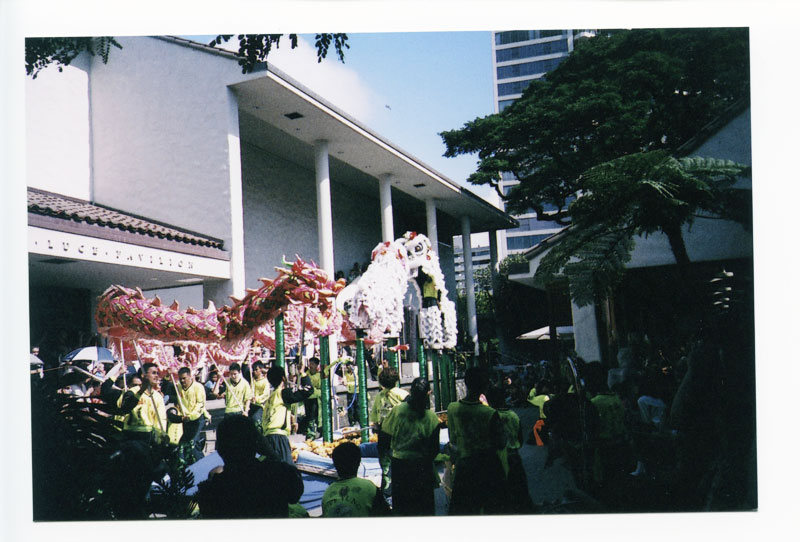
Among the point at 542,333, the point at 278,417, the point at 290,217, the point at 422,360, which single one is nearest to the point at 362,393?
the point at 422,360

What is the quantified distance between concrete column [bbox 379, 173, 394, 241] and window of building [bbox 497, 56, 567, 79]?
5.26m

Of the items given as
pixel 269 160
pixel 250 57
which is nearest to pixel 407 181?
pixel 269 160

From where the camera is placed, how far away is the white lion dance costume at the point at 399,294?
8.94 meters

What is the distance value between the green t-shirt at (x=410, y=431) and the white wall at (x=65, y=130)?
784 cm

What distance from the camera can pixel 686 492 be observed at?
18.9 ft

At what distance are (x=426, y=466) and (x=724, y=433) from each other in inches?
97.8

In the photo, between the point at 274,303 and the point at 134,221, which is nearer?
the point at 274,303

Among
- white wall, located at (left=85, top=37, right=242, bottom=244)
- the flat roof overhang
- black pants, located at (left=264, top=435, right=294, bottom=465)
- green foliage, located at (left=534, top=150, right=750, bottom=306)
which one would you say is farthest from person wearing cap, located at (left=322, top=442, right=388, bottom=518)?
white wall, located at (left=85, top=37, right=242, bottom=244)

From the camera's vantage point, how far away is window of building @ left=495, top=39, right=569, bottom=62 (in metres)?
7.35

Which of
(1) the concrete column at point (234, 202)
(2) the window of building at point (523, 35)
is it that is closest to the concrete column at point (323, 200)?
(1) the concrete column at point (234, 202)

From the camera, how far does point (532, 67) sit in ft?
25.5

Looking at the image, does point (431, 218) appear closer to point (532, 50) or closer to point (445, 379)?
point (445, 379)

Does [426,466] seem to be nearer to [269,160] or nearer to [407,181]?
[407,181]

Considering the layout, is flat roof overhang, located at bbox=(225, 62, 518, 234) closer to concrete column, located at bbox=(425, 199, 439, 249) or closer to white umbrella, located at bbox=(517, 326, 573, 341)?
concrete column, located at bbox=(425, 199, 439, 249)
